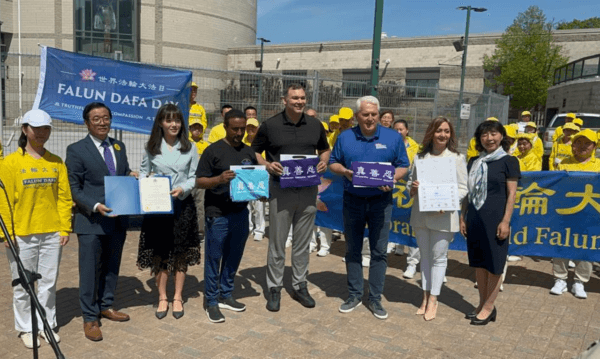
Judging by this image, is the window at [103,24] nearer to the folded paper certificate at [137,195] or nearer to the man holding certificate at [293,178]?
the man holding certificate at [293,178]

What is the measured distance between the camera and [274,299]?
526cm

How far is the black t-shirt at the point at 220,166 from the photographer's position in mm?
4742

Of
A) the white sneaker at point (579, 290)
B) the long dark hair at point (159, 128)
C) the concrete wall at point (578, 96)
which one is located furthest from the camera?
the concrete wall at point (578, 96)

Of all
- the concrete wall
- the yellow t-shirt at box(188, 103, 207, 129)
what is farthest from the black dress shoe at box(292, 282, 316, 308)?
the concrete wall

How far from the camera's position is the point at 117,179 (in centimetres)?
430

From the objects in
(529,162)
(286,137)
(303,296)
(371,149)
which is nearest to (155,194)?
(286,137)

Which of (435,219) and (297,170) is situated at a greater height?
(297,170)

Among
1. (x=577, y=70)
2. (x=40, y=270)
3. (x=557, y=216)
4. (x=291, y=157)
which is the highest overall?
(x=577, y=70)

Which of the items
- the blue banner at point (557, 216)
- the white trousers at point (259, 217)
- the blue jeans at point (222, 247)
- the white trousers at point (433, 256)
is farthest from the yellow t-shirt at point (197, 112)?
the white trousers at point (433, 256)

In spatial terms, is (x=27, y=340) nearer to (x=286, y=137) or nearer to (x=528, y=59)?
(x=286, y=137)

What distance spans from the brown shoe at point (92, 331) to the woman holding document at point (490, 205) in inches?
140

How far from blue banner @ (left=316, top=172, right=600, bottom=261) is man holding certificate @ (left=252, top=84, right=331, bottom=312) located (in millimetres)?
698

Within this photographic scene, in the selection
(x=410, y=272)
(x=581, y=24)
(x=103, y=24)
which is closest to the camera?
(x=410, y=272)

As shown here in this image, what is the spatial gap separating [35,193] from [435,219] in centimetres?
368
